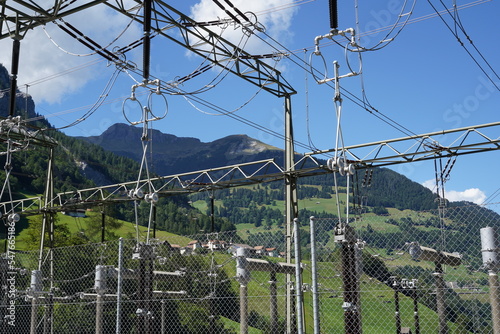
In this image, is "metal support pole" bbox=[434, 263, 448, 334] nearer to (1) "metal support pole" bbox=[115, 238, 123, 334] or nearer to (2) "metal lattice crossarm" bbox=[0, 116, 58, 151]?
(1) "metal support pole" bbox=[115, 238, 123, 334]

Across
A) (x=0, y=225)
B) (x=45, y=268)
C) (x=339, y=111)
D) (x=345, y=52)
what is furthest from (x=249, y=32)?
(x=0, y=225)

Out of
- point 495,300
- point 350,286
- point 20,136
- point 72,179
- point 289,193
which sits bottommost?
point 495,300

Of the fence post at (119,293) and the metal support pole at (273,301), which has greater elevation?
the fence post at (119,293)

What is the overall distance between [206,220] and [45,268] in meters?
117

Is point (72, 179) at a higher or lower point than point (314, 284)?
higher

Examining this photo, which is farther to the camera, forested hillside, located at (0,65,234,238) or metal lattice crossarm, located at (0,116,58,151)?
forested hillside, located at (0,65,234,238)

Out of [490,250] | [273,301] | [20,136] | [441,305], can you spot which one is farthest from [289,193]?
[490,250]

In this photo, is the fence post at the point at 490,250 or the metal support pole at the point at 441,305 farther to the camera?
the metal support pole at the point at 441,305

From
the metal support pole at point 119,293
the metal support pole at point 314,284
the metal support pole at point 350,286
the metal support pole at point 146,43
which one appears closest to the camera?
the metal support pole at point 314,284

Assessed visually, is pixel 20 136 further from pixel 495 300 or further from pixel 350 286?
pixel 495 300

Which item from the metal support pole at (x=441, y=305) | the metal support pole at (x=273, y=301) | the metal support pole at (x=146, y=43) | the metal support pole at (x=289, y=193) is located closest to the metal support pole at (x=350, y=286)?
the metal support pole at (x=146, y=43)

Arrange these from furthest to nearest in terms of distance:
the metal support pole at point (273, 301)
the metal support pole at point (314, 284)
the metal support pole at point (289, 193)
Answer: the metal support pole at point (289, 193), the metal support pole at point (273, 301), the metal support pole at point (314, 284)

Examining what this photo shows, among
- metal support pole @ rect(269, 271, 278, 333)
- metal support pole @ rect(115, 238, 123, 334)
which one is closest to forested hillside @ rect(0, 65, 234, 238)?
metal support pole @ rect(269, 271, 278, 333)

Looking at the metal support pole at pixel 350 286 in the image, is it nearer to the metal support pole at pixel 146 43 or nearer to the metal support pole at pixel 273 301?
the metal support pole at pixel 146 43
